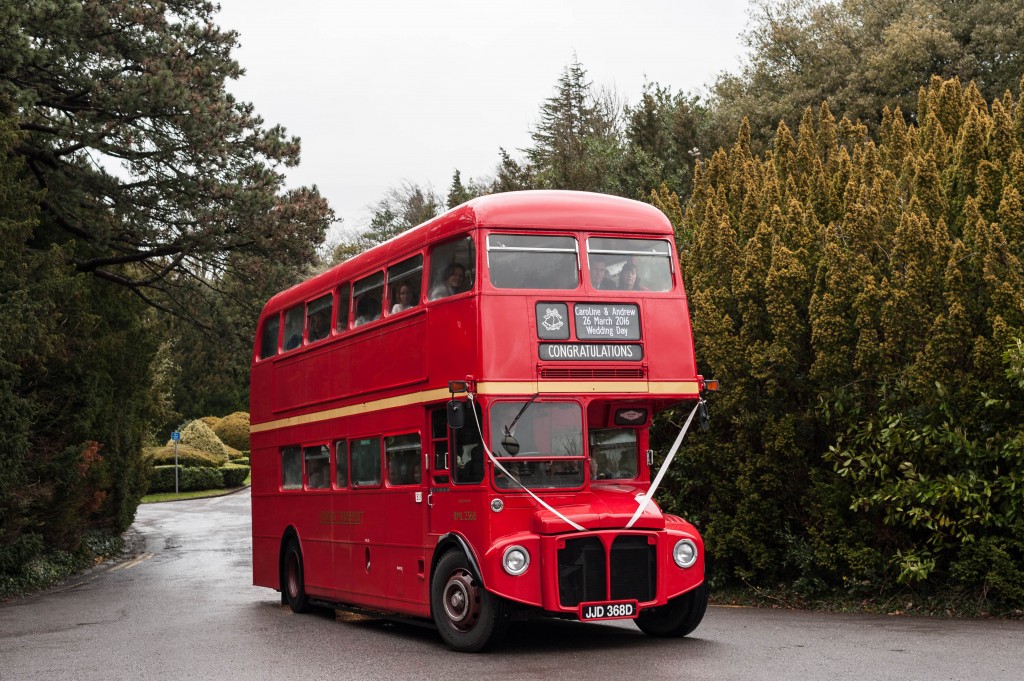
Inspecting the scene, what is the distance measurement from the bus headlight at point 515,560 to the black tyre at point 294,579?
6379 millimetres

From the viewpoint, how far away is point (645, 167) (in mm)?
33781

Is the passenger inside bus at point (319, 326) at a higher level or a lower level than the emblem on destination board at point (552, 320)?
higher

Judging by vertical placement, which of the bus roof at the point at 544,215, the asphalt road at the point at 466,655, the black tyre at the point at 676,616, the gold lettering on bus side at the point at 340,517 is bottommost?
the asphalt road at the point at 466,655

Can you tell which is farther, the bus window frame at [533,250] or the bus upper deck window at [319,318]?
the bus upper deck window at [319,318]

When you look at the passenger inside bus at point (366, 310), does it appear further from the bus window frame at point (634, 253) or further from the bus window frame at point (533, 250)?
the bus window frame at point (634, 253)

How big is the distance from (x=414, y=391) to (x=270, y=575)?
6559mm

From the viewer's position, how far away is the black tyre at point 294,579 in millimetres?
16938

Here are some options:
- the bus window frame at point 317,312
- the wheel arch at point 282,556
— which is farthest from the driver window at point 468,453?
the wheel arch at point 282,556

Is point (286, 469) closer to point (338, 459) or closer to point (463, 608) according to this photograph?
point (338, 459)

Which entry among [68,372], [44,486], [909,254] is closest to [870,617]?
[909,254]

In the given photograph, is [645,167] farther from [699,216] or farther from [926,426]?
[926,426]

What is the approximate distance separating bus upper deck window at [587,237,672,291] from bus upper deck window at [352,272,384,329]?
285 centimetres

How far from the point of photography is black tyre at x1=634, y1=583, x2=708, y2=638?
39.7ft

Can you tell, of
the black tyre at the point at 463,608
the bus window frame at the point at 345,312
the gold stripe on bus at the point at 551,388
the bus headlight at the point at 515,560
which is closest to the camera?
the bus headlight at the point at 515,560
